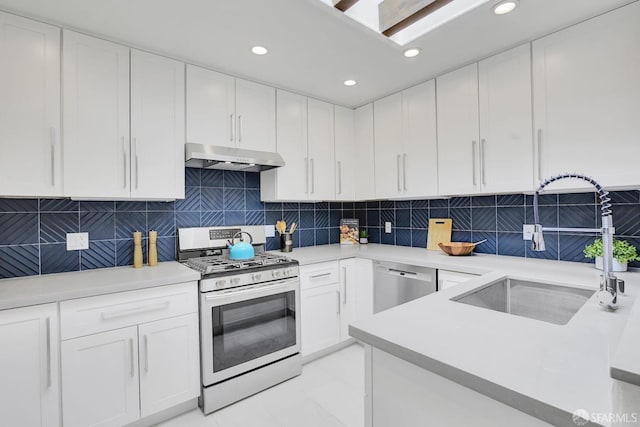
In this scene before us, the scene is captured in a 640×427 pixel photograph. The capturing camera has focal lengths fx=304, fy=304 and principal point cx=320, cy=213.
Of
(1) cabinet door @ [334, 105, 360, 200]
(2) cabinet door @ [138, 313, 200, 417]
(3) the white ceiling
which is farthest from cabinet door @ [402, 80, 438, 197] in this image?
(2) cabinet door @ [138, 313, 200, 417]

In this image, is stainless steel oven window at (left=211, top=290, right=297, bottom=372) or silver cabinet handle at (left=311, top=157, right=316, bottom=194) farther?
silver cabinet handle at (left=311, top=157, right=316, bottom=194)

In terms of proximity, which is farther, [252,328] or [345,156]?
[345,156]

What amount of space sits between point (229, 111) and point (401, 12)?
1404mm

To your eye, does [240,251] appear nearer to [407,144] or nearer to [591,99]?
[407,144]

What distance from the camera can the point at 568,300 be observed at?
60.4 inches

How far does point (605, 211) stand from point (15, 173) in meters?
2.76

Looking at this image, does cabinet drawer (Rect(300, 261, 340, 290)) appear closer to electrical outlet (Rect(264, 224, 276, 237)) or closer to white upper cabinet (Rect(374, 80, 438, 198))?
electrical outlet (Rect(264, 224, 276, 237))

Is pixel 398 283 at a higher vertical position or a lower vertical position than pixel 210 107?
lower

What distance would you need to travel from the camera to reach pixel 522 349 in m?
0.81

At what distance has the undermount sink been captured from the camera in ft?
4.83

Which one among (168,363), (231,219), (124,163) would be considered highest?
(124,163)

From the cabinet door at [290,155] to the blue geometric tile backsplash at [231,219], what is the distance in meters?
0.26

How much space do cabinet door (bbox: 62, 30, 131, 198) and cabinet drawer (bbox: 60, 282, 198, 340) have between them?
656 mm

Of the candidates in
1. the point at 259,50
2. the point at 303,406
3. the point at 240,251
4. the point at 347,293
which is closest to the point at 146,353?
the point at 240,251
